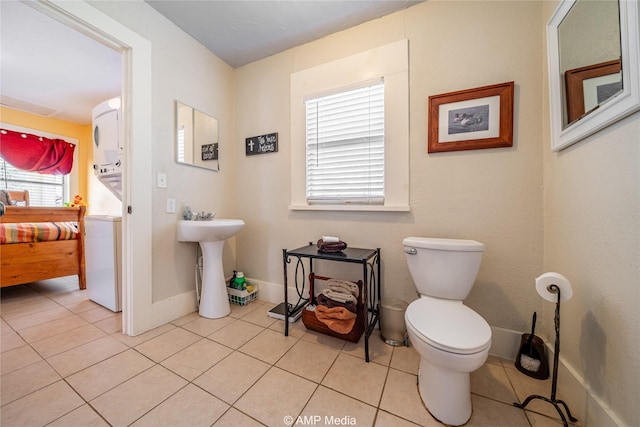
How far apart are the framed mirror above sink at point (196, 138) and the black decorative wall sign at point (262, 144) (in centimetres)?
30

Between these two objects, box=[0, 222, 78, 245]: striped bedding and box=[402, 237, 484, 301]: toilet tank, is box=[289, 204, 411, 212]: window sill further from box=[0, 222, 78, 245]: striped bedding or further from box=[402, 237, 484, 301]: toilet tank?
box=[0, 222, 78, 245]: striped bedding

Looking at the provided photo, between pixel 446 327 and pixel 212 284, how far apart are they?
1.72m

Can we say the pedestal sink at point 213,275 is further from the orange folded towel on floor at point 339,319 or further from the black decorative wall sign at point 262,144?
the orange folded towel on floor at point 339,319

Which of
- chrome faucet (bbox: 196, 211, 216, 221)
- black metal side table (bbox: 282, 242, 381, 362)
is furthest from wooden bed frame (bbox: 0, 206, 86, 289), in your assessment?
black metal side table (bbox: 282, 242, 381, 362)

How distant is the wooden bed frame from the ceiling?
1486 millimetres

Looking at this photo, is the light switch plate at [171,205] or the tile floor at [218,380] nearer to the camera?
the tile floor at [218,380]

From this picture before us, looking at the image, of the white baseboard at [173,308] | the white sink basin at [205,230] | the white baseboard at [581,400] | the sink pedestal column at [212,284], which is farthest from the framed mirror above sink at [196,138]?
the white baseboard at [581,400]

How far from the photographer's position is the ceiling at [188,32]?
65.2 inches

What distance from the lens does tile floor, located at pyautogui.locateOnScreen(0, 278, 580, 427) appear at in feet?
3.27

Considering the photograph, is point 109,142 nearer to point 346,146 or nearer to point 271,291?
point 271,291

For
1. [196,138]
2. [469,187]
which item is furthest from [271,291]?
[469,187]

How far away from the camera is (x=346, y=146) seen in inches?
74.2

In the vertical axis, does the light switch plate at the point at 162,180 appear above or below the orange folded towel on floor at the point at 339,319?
above

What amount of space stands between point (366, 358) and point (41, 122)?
221 inches
